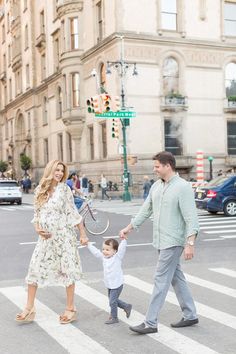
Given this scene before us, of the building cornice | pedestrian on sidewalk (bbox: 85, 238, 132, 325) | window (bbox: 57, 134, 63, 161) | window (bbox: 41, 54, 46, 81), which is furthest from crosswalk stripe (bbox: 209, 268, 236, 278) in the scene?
window (bbox: 41, 54, 46, 81)

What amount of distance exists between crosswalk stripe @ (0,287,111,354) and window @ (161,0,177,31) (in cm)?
2991

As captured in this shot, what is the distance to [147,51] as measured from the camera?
33.4 meters

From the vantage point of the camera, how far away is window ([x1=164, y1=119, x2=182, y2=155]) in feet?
113

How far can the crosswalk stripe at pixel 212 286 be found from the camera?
7422 millimetres

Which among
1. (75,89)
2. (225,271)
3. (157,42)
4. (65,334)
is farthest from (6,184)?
(65,334)

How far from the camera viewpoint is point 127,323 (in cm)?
592

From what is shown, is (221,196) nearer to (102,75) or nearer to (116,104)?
(116,104)

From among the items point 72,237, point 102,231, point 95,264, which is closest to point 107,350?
point 72,237

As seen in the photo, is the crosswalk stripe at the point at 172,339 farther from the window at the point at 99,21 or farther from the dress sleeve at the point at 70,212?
the window at the point at 99,21

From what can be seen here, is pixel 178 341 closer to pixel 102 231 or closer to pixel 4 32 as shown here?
pixel 102 231

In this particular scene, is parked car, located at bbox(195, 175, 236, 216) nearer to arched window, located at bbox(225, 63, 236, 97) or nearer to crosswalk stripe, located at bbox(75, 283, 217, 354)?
crosswalk stripe, located at bbox(75, 283, 217, 354)

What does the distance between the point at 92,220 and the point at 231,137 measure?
78.6 feet

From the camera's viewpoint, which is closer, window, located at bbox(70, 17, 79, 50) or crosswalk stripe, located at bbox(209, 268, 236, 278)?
crosswalk stripe, located at bbox(209, 268, 236, 278)

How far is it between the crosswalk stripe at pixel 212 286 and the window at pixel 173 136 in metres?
26.3
